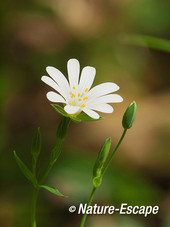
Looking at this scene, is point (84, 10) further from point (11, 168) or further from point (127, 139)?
point (11, 168)

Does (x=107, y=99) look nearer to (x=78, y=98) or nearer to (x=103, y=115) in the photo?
(x=78, y=98)

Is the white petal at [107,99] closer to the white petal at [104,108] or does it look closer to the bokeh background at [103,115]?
the white petal at [104,108]

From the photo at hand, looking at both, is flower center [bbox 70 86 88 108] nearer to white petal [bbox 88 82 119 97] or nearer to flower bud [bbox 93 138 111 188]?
white petal [bbox 88 82 119 97]

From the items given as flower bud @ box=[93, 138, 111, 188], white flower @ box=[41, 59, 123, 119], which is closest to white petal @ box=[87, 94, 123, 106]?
white flower @ box=[41, 59, 123, 119]

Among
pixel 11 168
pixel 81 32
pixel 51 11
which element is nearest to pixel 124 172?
pixel 11 168

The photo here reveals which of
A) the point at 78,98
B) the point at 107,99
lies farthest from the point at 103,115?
the point at 107,99
